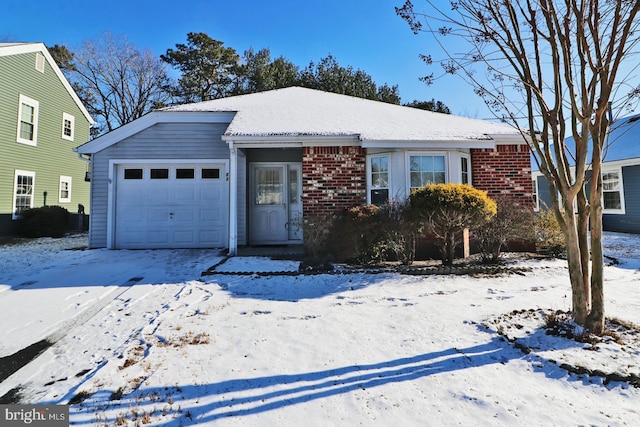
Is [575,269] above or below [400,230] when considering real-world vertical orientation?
below

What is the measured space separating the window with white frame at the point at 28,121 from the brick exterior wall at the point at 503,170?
16932 millimetres

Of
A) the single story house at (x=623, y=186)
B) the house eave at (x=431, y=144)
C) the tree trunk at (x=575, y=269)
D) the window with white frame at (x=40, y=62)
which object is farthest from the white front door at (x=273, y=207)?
the window with white frame at (x=40, y=62)

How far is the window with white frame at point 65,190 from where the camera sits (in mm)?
15272

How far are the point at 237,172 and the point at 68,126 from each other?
12.9 metres

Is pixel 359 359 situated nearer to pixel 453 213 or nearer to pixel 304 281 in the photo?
pixel 304 281

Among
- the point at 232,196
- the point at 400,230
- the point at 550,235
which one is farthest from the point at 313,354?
the point at 550,235

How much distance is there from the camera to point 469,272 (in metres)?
5.82

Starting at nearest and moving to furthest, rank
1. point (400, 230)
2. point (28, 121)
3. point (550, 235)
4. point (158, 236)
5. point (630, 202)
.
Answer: point (400, 230), point (550, 235), point (158, 236), point (630, 202), point (28, 121)

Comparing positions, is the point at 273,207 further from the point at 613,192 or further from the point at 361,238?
the point at 613,192

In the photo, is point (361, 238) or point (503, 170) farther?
point (503, 170)

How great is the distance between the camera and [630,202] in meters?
11.9

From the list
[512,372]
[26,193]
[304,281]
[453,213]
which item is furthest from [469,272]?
[26,193]

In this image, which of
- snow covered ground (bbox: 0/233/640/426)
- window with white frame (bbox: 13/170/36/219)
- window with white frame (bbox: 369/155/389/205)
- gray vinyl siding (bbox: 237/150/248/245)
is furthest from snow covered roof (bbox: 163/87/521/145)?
window with white frame (bbox: 13/170/36/219)

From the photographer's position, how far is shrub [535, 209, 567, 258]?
6.92 m
